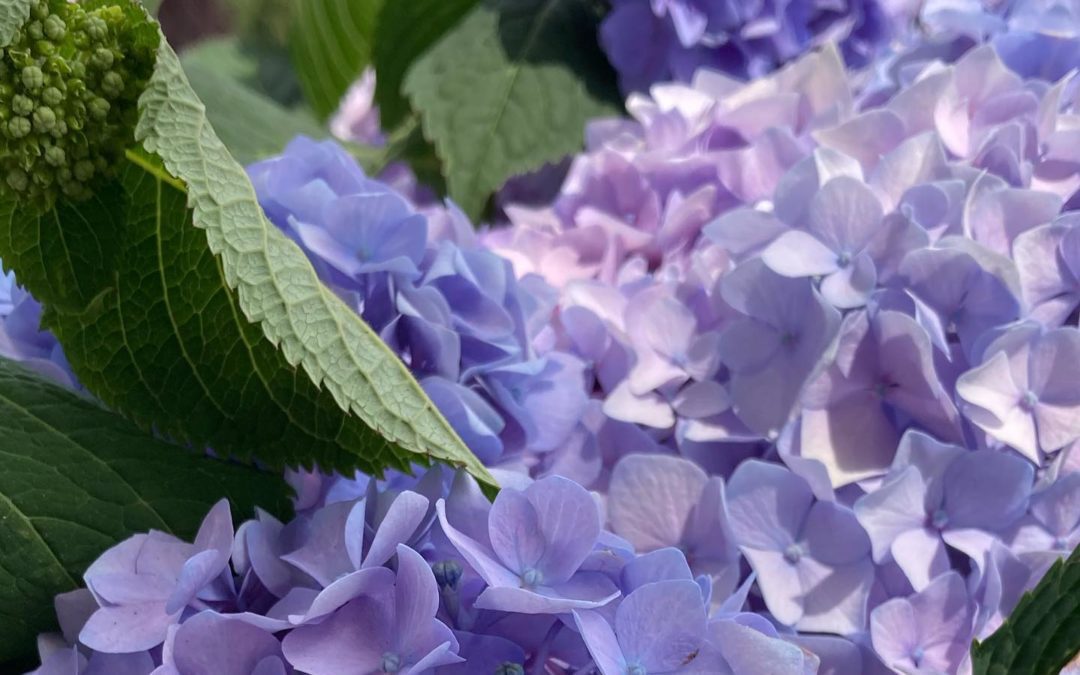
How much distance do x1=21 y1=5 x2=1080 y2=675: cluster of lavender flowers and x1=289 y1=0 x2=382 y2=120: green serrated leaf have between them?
437 millimetres

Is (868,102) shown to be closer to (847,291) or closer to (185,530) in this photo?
(847,291)

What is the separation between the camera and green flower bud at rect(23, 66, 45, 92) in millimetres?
302

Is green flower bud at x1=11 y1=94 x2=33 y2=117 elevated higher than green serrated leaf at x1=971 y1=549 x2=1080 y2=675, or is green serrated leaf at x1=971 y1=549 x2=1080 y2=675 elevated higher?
green flower bud at x1=11 y1=94 x2=33 y2=117

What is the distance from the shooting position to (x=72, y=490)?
0.33m

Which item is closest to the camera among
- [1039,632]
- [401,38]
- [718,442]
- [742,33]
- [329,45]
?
[1039,632]

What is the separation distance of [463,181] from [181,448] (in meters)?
0.26

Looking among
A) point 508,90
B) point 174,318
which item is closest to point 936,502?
point 174,318

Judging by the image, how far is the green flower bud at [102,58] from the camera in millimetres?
310

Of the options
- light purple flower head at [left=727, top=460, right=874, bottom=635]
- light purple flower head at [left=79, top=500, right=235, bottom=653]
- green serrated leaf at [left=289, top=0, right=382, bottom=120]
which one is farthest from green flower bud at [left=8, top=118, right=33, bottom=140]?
green serrated leaf at [left=289, top=0, right=382, bottom=120]

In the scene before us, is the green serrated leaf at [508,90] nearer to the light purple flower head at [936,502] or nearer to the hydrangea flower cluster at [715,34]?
the hydrangea flower cluster at [715,34]

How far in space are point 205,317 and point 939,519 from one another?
0.72 ft

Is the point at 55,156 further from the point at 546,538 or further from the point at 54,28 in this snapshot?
the point at 546,538

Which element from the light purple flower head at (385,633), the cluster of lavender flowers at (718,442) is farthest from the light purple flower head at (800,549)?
the light purple flower head at (385,633)

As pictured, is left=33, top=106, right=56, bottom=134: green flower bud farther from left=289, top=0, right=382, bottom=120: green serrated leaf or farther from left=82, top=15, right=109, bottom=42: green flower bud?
left=289, top=0, right=382, bottom=120: green serrated leaf
